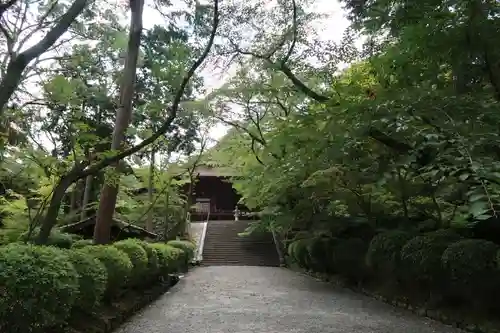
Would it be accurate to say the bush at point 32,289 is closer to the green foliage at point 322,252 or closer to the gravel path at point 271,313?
the gravel path at point 271,313

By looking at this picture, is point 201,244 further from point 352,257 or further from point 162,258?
point 352,257

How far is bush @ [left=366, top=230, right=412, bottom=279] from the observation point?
8519mm

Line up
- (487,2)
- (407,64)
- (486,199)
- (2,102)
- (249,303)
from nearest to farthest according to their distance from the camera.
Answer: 1. (486,199)
2. (2,102)
3. (487,2)
4. (407,64)
5. (249,303)

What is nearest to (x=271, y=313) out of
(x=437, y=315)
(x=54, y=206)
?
(x=437, y=315)

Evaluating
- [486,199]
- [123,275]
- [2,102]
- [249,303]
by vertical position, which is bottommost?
[249,303]

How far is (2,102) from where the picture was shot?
4.78m

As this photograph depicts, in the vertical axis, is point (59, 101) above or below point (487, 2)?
below

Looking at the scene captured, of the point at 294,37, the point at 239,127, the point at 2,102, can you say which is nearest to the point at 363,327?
the point at 2,102

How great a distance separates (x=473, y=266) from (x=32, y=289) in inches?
205

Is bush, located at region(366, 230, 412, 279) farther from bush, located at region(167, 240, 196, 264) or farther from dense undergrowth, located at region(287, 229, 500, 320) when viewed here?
bush, located at region(167, 240, 196, 264)

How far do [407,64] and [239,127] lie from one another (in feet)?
29.4

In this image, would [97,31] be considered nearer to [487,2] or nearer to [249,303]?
[249,303]

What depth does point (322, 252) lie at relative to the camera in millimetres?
14117

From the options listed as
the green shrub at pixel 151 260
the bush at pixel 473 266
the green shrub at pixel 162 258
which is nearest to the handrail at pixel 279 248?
the green shrub at pixel 162 258
